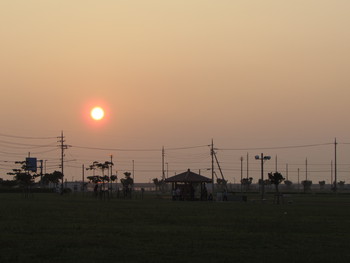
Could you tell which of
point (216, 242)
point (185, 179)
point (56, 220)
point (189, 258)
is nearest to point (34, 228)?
point (56, 220)

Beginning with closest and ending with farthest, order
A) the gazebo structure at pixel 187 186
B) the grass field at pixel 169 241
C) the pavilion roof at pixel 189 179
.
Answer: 1. the grass field at pixel 169 241
2. the gazebo structure at pixel 187 186
3. the pavilion roof at pixel 189 179

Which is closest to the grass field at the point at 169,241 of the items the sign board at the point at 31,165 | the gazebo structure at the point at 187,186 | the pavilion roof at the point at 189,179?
the gazebo structure at the point at 187,186

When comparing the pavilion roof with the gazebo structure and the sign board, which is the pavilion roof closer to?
the gazebo structure

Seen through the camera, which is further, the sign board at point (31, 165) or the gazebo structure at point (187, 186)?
the sign board at point (31, 165)

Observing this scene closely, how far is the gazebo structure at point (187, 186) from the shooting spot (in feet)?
254

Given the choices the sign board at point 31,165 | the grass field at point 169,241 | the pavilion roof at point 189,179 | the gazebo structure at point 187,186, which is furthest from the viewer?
the sign board at point 31,165

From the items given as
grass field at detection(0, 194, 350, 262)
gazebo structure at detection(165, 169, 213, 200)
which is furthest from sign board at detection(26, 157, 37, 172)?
grass field at detection(0, 194, 350, 262)

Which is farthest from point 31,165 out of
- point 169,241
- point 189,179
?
point 169,241

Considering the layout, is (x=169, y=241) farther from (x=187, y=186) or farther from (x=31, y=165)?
(x=31, y=165)

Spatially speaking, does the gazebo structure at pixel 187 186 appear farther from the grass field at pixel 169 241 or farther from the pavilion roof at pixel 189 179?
the grass field at pixel 169 241

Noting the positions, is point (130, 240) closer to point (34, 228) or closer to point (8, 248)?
point (8, 248)

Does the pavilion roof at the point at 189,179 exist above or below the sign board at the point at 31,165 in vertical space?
below

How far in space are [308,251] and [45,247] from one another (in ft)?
25.1

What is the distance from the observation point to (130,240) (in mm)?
22078
